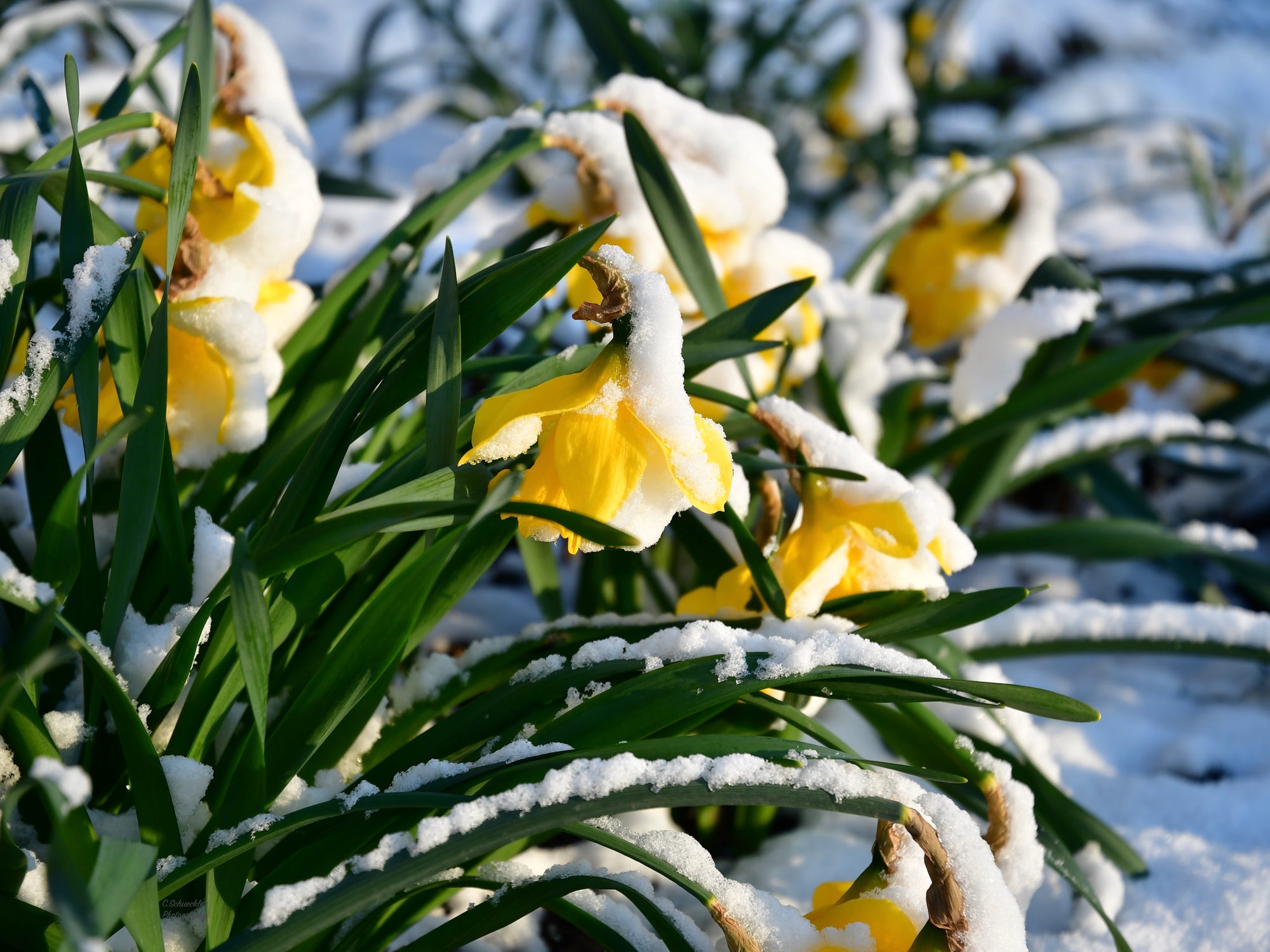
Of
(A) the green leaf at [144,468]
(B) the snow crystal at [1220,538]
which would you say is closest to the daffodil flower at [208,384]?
(A) the green leaf at [144,468]

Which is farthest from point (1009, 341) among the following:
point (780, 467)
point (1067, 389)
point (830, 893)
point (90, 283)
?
point (90, 283)

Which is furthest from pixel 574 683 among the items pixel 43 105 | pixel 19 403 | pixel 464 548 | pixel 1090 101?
pixel 1090 101

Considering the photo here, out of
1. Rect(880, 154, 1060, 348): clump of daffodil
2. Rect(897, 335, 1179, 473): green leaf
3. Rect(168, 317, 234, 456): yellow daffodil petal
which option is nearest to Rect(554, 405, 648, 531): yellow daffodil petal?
Rect(168, 317, 234, 456): yellow daffodil petal

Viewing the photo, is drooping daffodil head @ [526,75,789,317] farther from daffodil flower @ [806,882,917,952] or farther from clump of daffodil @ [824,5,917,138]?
clump of daffodil @ [824,5,917,138]

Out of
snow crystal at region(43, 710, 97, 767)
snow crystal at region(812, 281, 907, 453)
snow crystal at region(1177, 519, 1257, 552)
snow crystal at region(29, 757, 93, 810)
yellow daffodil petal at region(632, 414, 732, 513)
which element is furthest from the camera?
snow crystal at region(812, 281, 907, 453)

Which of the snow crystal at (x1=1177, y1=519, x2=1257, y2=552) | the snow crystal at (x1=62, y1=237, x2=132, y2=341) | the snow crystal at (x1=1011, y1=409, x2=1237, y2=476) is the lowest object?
the snow crystal at (x1=1177, y1=519, x2=1257, y2=552)

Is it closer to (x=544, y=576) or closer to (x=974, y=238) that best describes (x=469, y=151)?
(x=544, y=576)
